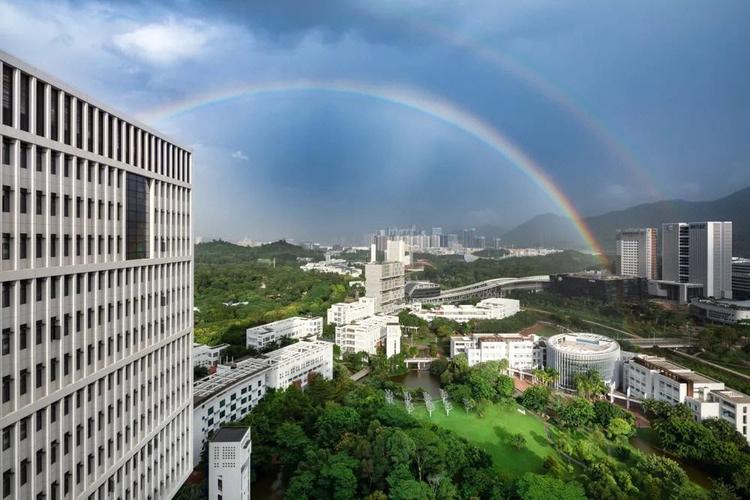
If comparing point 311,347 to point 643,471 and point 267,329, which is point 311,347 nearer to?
point 267,329

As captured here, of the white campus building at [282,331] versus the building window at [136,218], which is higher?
the building window at [136,218]

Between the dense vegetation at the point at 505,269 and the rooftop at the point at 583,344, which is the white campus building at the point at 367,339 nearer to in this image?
the rooftop at the point at 583,344

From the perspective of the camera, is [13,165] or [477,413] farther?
[477,413]

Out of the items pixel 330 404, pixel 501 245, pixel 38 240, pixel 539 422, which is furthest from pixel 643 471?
pixel 501 245

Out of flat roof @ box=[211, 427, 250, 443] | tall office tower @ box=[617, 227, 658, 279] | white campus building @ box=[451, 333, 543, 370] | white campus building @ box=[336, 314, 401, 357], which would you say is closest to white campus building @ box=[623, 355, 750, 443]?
white campus building @ box=[451, 333, 543, 370]

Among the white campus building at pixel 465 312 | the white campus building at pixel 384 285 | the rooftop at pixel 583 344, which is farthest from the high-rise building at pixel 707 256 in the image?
the white campus building at pixel 384 285

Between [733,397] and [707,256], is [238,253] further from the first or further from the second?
[733,397]
